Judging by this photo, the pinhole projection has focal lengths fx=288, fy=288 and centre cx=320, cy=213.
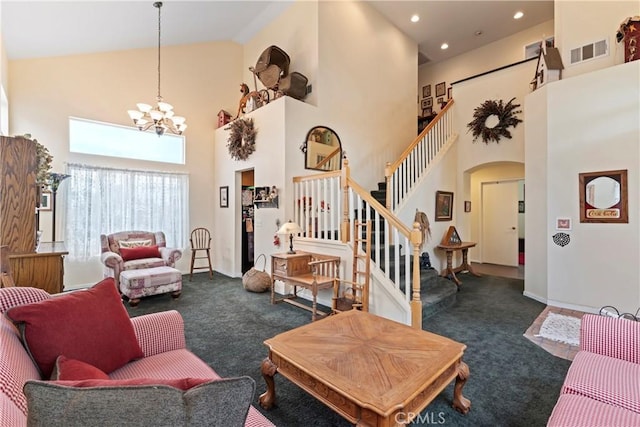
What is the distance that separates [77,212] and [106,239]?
2.16 feet

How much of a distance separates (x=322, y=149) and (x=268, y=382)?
383 cm

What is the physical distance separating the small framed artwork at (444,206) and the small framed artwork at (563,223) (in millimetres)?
1920

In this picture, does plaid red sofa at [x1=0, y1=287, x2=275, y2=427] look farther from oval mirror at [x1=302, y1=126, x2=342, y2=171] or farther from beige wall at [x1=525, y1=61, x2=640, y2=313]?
beige wall at [x1=525, y1=61, x2=640, y2=313]

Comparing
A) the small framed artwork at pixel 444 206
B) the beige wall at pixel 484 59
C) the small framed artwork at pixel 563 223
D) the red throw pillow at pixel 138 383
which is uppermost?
the beige wall at pixel 484 59

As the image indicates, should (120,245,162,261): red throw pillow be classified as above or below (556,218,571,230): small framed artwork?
below

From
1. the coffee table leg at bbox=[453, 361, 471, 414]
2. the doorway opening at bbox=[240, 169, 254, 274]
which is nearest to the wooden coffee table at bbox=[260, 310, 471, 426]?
the coffee table leg at bbox=[453, 361, 471, 414]

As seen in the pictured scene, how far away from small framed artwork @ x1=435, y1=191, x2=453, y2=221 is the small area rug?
2.48 m

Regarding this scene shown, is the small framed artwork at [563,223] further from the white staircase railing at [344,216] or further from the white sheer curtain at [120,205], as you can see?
the white sheer curtain at [120,205]

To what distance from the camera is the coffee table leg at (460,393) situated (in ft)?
6.01

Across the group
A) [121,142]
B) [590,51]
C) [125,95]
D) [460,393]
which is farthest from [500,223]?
[125,95]

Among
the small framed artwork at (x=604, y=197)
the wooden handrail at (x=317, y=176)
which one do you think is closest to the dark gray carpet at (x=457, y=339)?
the small framed artwork at (x=604, y=197)

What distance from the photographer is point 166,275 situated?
4.14m

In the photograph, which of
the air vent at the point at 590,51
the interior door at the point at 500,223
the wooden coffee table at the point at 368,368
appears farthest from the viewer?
the interior door at the point at 500,223

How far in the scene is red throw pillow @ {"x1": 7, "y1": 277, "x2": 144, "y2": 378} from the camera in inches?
48.3
